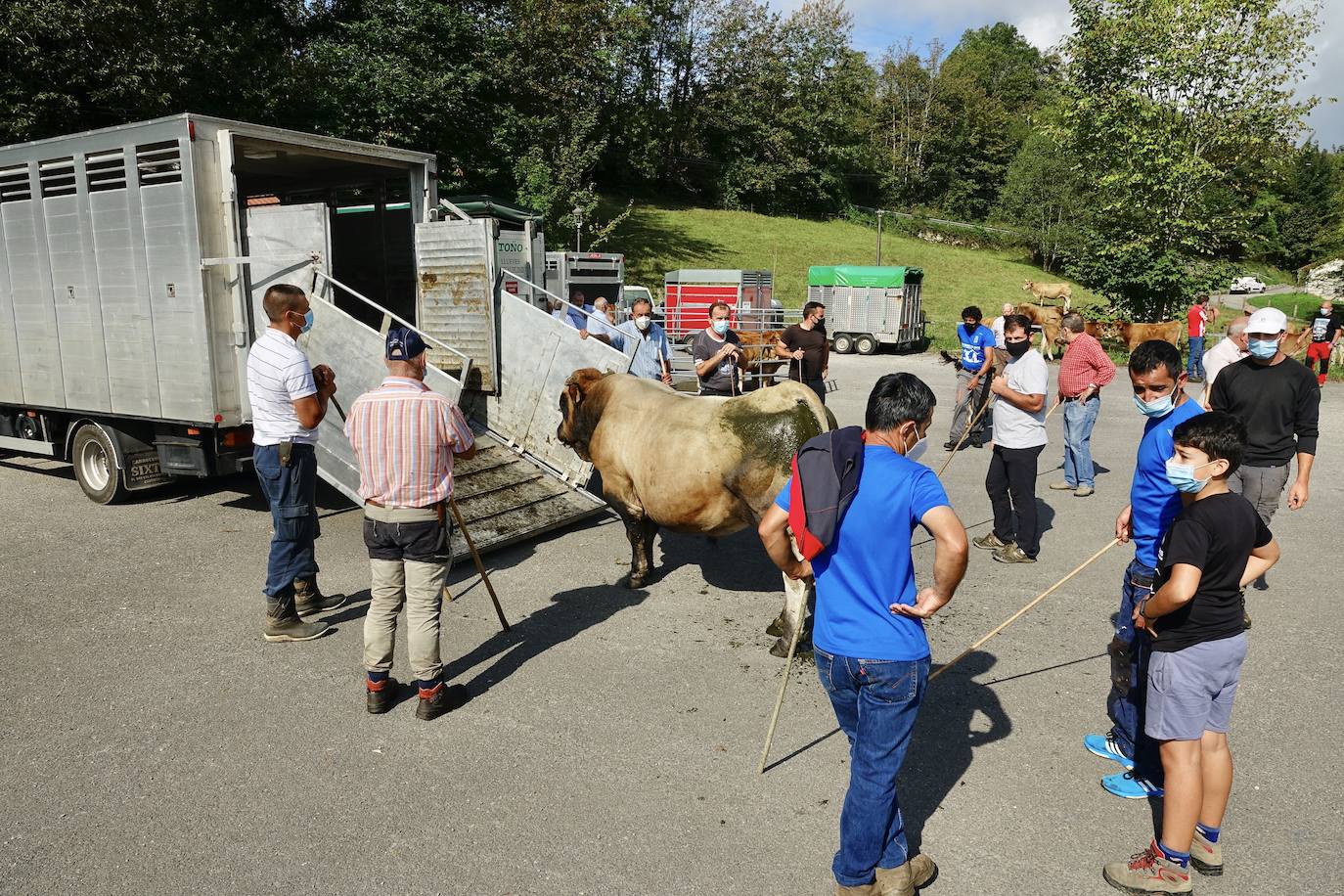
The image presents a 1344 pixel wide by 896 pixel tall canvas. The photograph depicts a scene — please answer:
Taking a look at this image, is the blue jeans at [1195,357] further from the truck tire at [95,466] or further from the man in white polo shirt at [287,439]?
the truck tire at [95,466]

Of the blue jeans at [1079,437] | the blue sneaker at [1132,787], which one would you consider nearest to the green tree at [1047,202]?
the blue jeans at [1079,437]

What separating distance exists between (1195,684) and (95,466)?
9.41 metres

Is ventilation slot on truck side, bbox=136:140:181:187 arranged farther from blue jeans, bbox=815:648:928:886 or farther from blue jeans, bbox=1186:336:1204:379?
blue jeans, bbox=1186:336:1204:379

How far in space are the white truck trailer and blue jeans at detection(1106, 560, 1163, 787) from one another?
435 centimetres

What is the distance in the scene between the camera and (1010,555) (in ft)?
22.7

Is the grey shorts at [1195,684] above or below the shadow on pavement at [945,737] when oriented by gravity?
above

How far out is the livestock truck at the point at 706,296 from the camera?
72.7ft

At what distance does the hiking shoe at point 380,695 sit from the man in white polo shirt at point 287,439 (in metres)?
1.16

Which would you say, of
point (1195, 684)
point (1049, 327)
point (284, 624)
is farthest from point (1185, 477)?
point (1049, 327)

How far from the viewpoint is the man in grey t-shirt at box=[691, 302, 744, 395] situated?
31.2 feet

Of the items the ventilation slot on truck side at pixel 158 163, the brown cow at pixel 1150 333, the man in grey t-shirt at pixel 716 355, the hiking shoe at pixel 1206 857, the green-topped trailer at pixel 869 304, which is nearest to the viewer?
the hiking shoe at pixel 1206 857

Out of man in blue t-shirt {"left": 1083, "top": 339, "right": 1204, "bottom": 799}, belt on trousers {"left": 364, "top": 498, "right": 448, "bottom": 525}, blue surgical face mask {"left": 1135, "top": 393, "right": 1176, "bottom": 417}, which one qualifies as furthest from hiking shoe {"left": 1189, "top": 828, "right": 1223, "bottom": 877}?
belt on trousers {"left": 364, "top": 498, "right": 448, "bottom": 525}

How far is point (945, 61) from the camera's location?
246ft

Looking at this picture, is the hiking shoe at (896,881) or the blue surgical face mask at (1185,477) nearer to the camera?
the hiking shoe at (896,881)
